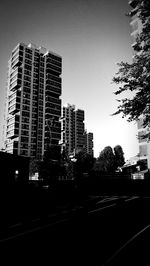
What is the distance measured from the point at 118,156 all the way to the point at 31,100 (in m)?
60.1

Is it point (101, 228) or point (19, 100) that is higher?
point (19, 100)

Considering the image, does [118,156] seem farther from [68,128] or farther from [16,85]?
[68,128]

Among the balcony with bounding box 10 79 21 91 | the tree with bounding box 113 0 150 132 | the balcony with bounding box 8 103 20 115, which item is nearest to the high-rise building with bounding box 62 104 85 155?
the balcony with bounding box 8 103 20 115

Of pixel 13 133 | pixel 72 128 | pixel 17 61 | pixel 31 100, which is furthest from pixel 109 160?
pixel 72 128

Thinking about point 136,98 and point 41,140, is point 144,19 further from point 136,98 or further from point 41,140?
point 41,140

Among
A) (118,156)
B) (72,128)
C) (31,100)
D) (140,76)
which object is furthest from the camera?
(72,128)

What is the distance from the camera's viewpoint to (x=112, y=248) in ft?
17.9

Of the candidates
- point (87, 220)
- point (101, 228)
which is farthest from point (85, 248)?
point (87, 220)

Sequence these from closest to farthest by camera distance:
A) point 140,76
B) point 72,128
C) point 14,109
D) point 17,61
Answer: point 140,76 → point 14,109 → point 17,61 → point 72,128

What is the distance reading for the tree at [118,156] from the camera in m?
77.1

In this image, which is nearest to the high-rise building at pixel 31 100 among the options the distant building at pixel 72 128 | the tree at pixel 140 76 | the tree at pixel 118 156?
the tree at pixel 118 156

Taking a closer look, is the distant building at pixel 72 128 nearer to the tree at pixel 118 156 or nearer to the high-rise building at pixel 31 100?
the high-rise building at pixel 31 100

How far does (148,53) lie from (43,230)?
29.9 ft

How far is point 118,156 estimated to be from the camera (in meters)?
78.9
